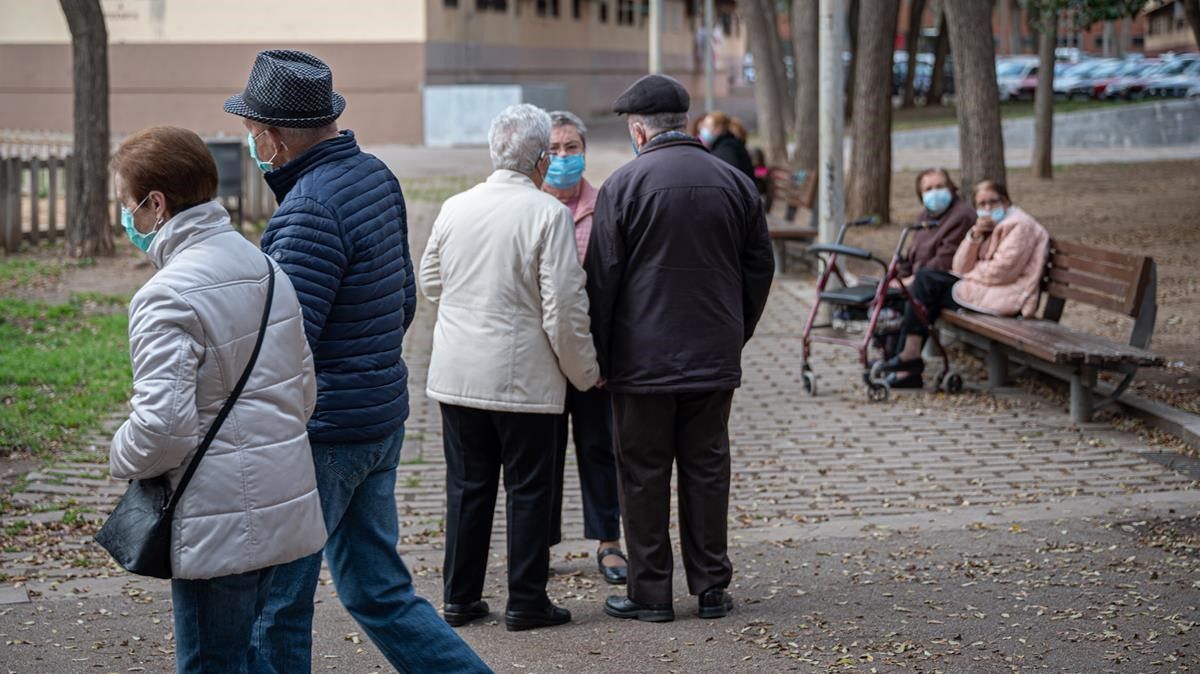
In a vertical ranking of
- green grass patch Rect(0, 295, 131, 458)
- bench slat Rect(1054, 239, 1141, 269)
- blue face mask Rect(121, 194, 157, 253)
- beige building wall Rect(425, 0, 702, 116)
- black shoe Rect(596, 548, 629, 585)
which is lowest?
black shoe Rect(596, 548, 629, 585)

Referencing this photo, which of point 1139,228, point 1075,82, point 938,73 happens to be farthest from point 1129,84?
point 1139,228

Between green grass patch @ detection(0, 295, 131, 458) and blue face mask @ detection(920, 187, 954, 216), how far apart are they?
5262 mm

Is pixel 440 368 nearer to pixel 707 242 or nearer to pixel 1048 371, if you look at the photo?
pixel 707 242

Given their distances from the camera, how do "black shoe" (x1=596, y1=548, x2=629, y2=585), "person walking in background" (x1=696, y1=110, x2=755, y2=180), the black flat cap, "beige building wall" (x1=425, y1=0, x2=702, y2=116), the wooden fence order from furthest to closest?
"beige building wall" (x1=425, y1=0, x2=702, y2=116), the wooden fence, "person walking in background" (x1=696, y1=110, x2=755, y2=180), "black shoe" (x1=596, y1=548, x2=629, y2=585), the black flat cap

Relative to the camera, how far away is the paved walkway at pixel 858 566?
5281mm

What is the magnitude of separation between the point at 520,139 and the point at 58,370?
5885 millimetres

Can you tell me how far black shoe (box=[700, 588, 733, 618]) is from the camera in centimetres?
568

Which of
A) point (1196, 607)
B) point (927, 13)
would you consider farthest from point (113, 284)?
point (927, 13)

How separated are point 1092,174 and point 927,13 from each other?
8877 cm

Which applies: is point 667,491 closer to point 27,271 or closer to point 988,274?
point 988,274

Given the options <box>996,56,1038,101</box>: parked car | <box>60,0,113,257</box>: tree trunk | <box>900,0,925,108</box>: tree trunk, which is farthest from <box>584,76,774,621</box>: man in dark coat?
<box>996,56,1038,101</box>: parked car

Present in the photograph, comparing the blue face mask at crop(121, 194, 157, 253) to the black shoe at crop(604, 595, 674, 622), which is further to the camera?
the black shoe at crop(604, 595, 674, 622)

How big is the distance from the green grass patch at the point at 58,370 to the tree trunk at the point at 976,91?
8408 millimetres

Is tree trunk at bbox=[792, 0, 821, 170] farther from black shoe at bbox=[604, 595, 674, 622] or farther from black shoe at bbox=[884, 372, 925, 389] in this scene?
black shoe at bbox=[604, 595, 674, 622]
